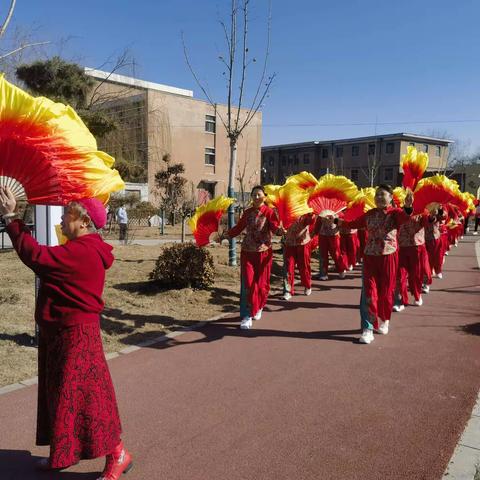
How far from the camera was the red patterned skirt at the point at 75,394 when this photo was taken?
2701 millimetres

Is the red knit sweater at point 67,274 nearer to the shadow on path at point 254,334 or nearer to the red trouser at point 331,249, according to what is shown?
the shadow on path at point 254,334

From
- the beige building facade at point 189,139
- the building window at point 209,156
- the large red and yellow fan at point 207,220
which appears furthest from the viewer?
the building window at point 209,156

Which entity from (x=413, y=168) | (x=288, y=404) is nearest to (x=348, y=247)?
(x=413, y=168)

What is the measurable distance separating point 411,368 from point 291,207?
9.72ft

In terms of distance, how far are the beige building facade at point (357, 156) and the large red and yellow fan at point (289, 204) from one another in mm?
38865

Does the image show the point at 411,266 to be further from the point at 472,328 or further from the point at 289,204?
the point at 289,204

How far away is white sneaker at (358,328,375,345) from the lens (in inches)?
228

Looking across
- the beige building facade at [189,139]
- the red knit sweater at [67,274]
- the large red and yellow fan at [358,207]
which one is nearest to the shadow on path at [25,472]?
the red knit sweater at [67,274]

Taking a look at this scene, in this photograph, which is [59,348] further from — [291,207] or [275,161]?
[275,161]

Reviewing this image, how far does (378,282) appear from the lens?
233 inches

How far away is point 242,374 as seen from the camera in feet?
15.6

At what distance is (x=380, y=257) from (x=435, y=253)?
5138mm

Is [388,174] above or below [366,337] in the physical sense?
above

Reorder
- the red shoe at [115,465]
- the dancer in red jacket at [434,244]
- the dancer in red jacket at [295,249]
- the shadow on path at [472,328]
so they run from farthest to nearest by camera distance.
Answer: the dancer in red jacket at [434,244]
the dancer in red jacket at [295,249]
the shadow on path at [472,328]
the red shoe at [115,465]
